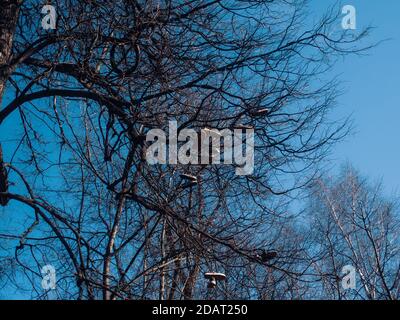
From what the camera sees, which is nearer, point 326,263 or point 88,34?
point 88,34

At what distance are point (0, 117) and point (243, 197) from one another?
2.71m

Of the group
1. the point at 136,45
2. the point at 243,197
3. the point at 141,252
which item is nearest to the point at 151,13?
the point at 136,45

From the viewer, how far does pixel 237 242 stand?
21.5 ft

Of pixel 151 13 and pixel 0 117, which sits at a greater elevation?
pixel 151 13

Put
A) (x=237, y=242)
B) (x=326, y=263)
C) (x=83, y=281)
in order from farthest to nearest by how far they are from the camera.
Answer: (x=326, y=263) → (x=237, y=242) → (x=83, y=281)
